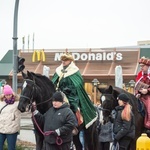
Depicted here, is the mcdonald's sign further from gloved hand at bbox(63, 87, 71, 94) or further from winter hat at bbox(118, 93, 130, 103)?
winter hat at bbox(118, 93, 130, 103)

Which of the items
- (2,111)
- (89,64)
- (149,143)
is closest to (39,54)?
(89,64)

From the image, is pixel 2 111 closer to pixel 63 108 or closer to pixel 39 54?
pixel 63 108

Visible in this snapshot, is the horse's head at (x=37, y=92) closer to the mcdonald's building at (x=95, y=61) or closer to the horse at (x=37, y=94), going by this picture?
the horse at (x=37, y=94)

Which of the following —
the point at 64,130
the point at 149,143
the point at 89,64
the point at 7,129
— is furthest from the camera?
the point at 89,64

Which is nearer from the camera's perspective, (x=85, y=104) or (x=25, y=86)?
(x=25, y=86)

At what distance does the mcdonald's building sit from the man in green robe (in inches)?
1009

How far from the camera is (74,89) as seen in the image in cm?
955

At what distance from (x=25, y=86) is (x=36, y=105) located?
0.45 metres

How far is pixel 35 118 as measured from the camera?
8336 mm

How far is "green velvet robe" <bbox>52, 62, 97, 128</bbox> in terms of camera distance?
950 cm

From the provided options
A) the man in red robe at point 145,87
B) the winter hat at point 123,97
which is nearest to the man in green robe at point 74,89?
the winter hat at point 123,97

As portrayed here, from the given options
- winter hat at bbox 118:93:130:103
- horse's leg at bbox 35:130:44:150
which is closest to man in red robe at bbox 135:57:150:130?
winter hat at bbox 118:93:130:103

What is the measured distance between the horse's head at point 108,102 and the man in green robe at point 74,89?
448 mm

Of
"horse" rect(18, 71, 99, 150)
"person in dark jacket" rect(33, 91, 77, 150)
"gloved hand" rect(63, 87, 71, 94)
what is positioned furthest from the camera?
"gloved hand" rect(63, 87, 71, 94)
